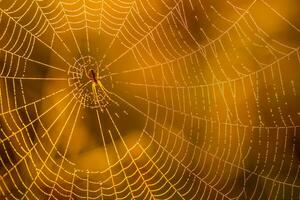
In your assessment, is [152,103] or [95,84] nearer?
[95,84]

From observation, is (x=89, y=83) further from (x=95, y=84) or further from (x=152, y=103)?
(x=152, y=103)

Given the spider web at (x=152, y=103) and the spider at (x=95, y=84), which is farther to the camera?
the spider web at (x=152, y=103)

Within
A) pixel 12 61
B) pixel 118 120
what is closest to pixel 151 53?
pixel 118 120

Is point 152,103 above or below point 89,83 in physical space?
below

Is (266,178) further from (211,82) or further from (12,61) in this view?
(12,61)

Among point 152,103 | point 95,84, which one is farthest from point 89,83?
point 152,103
